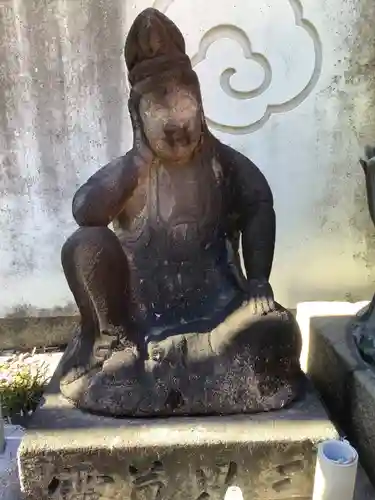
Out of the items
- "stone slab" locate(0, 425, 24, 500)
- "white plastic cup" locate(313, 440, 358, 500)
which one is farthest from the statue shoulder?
"stone slab" locate(0, 425, 24, 500)

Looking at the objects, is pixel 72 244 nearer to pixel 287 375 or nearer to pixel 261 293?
pixel 261 293

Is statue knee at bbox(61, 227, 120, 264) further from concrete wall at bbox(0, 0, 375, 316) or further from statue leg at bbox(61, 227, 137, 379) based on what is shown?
concrete wall at bbox(0, 0, 375, 316)

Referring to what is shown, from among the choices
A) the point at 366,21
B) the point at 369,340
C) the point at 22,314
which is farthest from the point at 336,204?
the point at 22,314

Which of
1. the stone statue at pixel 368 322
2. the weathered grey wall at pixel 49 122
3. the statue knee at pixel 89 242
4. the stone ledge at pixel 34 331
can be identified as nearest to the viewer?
the statue knee at pixel 89 242

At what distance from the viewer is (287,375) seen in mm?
1721

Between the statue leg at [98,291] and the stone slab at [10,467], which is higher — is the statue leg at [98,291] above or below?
above

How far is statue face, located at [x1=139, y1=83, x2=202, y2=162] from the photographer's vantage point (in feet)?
5.54

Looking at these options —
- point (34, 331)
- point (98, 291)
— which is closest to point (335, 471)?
point (98, 291)

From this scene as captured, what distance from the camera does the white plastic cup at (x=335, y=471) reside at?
1527 mm

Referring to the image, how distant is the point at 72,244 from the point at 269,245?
56 cm

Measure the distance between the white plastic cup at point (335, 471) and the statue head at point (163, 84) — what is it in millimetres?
863

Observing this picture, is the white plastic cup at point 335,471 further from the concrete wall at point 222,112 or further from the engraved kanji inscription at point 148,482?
the concrete wall at point 222,112

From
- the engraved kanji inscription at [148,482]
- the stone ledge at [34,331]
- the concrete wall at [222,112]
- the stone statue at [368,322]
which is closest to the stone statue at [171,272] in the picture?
the engraved kanji inscription at [148,482]

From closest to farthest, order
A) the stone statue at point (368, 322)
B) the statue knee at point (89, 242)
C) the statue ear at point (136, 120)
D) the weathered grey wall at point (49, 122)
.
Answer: the statue knee at point (89, 242) < the statue ear at point (136, 120) < the stone statue at point (368, 322) < the weathered grey wall at point (49, 122)
